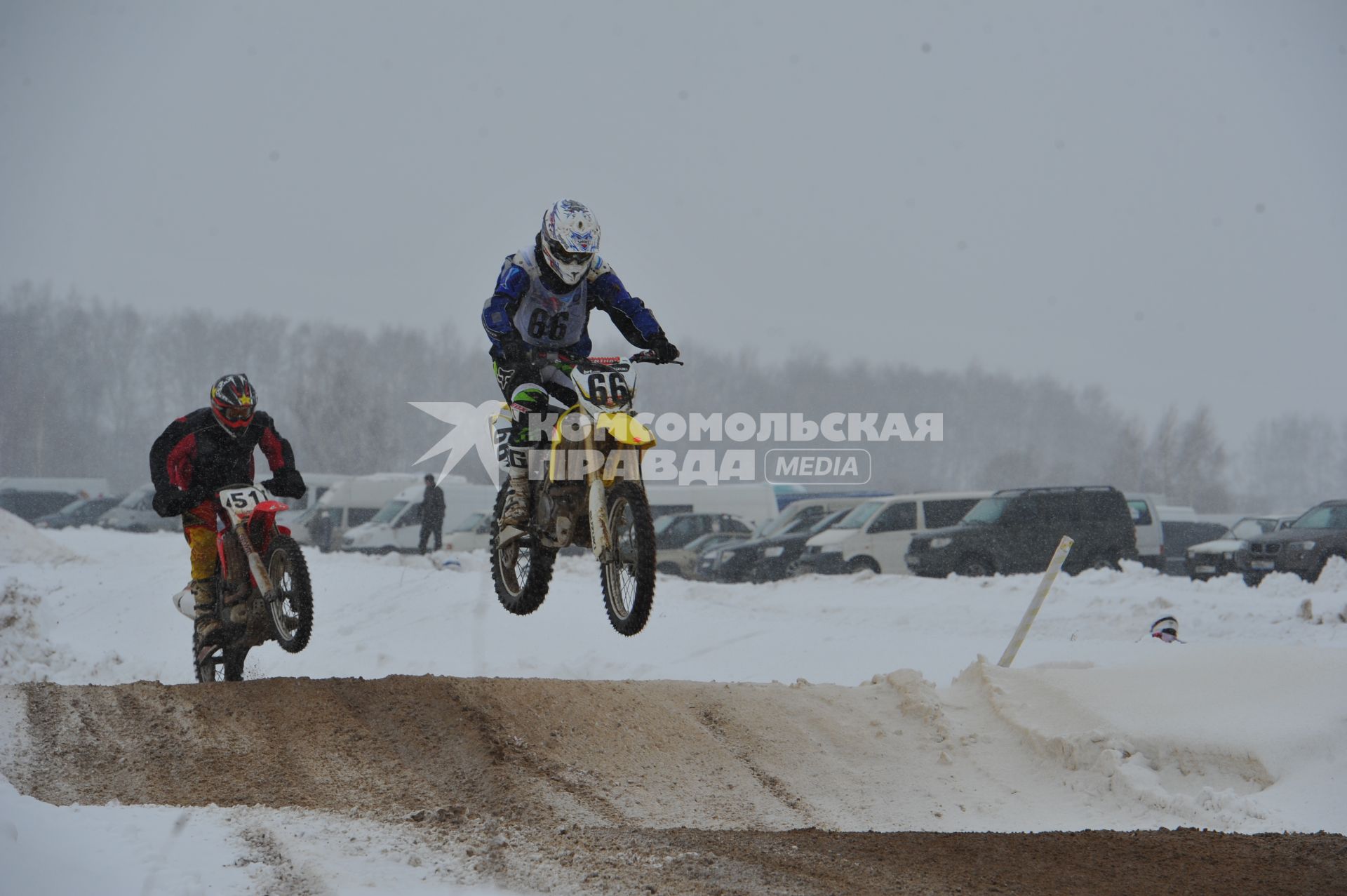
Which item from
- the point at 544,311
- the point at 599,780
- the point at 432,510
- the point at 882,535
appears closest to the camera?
the point at 544,311

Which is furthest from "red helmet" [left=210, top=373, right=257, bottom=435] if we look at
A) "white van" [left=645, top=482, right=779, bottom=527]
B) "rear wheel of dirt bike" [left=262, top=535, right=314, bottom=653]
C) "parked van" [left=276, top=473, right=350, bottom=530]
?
"parked van" [left=276, top=473, right=350, bottom=530]

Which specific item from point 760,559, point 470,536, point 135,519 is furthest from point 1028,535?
point 135,519

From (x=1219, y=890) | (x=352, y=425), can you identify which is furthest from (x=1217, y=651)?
(x=352, y=425)

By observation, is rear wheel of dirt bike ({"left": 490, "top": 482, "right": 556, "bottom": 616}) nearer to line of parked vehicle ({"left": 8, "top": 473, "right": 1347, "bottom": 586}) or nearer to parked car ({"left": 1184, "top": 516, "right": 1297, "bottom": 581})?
line of parked vehicle ({"left": 8, "top": 473, "right": 1347, "bottom": 586})

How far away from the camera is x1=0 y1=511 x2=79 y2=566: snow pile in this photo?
21656 millimetres

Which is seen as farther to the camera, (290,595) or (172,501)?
(172,501)

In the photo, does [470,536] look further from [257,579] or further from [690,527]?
[257,579]

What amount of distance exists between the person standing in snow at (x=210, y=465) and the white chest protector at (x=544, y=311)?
2.61 metres

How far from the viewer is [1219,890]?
5672mm

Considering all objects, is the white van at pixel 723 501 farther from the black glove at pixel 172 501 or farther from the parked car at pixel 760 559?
the black glove at pixel 172 501

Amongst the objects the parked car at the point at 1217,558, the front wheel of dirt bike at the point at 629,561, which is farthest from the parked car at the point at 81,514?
the front wheel of dirt bike at the point at 629,561

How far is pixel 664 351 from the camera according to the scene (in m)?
6.70

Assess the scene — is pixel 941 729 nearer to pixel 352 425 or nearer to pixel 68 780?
pixel 68 780

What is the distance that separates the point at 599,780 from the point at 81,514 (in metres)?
32.1
